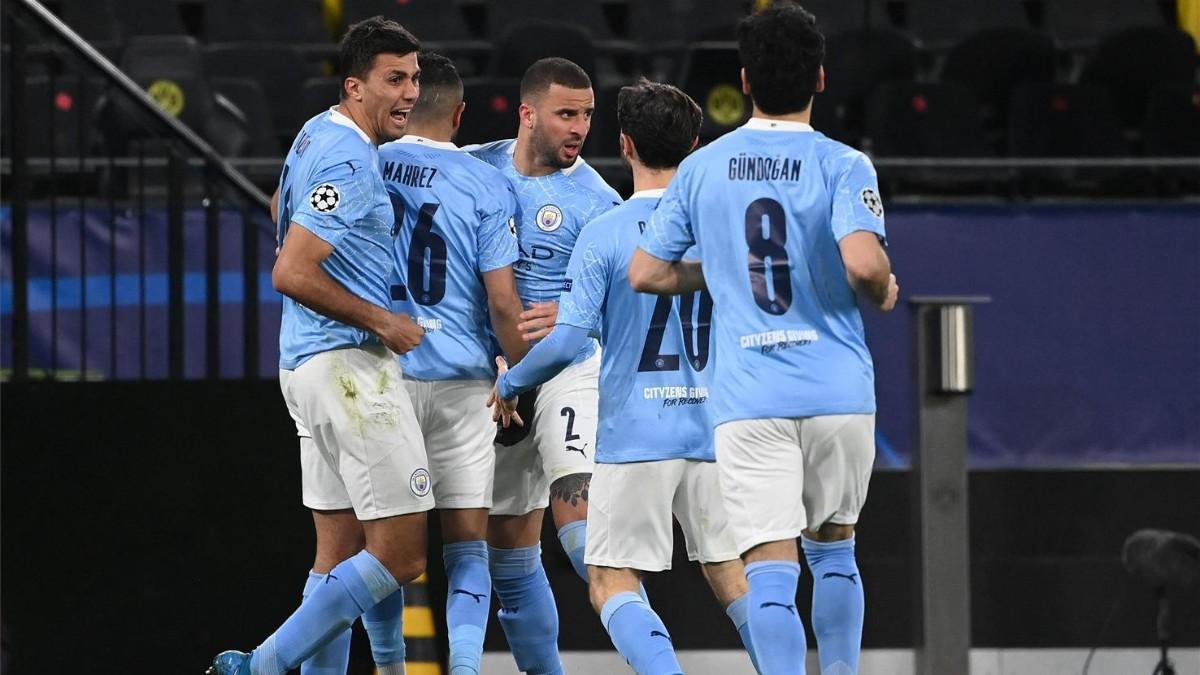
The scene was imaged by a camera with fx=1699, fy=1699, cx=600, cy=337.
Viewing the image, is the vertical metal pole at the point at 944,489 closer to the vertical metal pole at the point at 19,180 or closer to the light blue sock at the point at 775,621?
the light blue sock at the point at 775,621

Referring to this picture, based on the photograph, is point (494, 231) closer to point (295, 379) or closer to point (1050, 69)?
point (295, 379)

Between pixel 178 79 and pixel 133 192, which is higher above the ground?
pixel 178 79

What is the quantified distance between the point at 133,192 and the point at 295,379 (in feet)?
14.6

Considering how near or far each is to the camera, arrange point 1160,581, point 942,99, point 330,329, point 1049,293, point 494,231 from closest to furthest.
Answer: point 330,329 → point 494,231 → point 1160,581 → point 1049,293 → point 942,99

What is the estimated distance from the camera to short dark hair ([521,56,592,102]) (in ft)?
18.9

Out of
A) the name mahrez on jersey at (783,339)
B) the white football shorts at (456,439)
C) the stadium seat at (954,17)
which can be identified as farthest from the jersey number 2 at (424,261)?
the stadium seat at (954,17)

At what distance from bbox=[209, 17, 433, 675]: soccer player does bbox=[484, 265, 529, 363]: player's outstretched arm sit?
424 millimetres

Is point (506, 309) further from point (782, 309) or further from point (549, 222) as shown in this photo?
point (782, 309)

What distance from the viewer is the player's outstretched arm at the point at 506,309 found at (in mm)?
5441

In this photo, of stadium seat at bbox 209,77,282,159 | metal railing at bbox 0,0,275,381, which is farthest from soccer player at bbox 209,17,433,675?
stadium seat at bbox 209,77,282,159

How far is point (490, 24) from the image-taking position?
12.7 meters

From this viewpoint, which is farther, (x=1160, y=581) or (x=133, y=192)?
(x=133, y=192)

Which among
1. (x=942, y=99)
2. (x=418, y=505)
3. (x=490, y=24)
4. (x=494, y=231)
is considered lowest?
(x=418, y=505)

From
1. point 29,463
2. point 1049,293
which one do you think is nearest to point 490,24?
point 1049,293
